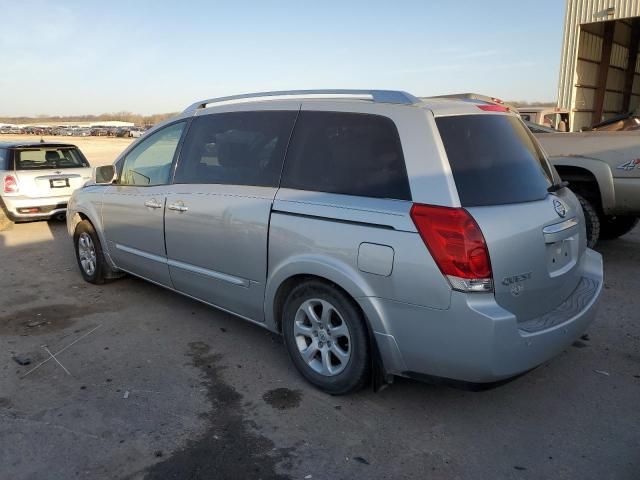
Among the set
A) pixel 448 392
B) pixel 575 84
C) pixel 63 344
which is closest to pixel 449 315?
pixel 448 392

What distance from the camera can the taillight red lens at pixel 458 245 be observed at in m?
2.62

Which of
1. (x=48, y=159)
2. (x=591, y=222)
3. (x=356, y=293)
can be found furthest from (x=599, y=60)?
(x=356, y=293)

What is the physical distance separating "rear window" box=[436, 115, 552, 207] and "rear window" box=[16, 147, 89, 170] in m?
7.91

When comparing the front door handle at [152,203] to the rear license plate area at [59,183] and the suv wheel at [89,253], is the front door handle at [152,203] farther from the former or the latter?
the rear license plate area at [59,183]

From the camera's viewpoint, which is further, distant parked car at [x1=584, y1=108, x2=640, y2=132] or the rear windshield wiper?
distant parked car at [x1=584, y1=108, x2=640, y2=132]

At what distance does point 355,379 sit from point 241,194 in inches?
57.9

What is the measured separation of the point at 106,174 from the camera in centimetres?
512

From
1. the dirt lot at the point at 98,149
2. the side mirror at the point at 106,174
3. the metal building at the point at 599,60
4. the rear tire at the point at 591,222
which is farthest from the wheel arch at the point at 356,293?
the metal building at the point at 599,60

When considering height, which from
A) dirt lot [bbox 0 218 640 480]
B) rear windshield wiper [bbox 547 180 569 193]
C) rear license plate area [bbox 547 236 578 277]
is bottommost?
dirt lot [bbox 0 218 640 480]

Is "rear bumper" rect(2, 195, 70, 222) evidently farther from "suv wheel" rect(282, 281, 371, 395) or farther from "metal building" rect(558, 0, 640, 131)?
"metal building" rect(558, 0, 640, 131)

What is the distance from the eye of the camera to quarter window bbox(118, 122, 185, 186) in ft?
14.6

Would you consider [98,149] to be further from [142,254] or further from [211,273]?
[211,273]

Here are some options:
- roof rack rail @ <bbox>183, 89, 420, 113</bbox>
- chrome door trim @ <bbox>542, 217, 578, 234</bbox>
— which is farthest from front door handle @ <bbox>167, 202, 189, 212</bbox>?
chrome door trim @ <bbox>542, 217, 578, 234</bbox>

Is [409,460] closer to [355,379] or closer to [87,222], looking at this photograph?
[355,379]
